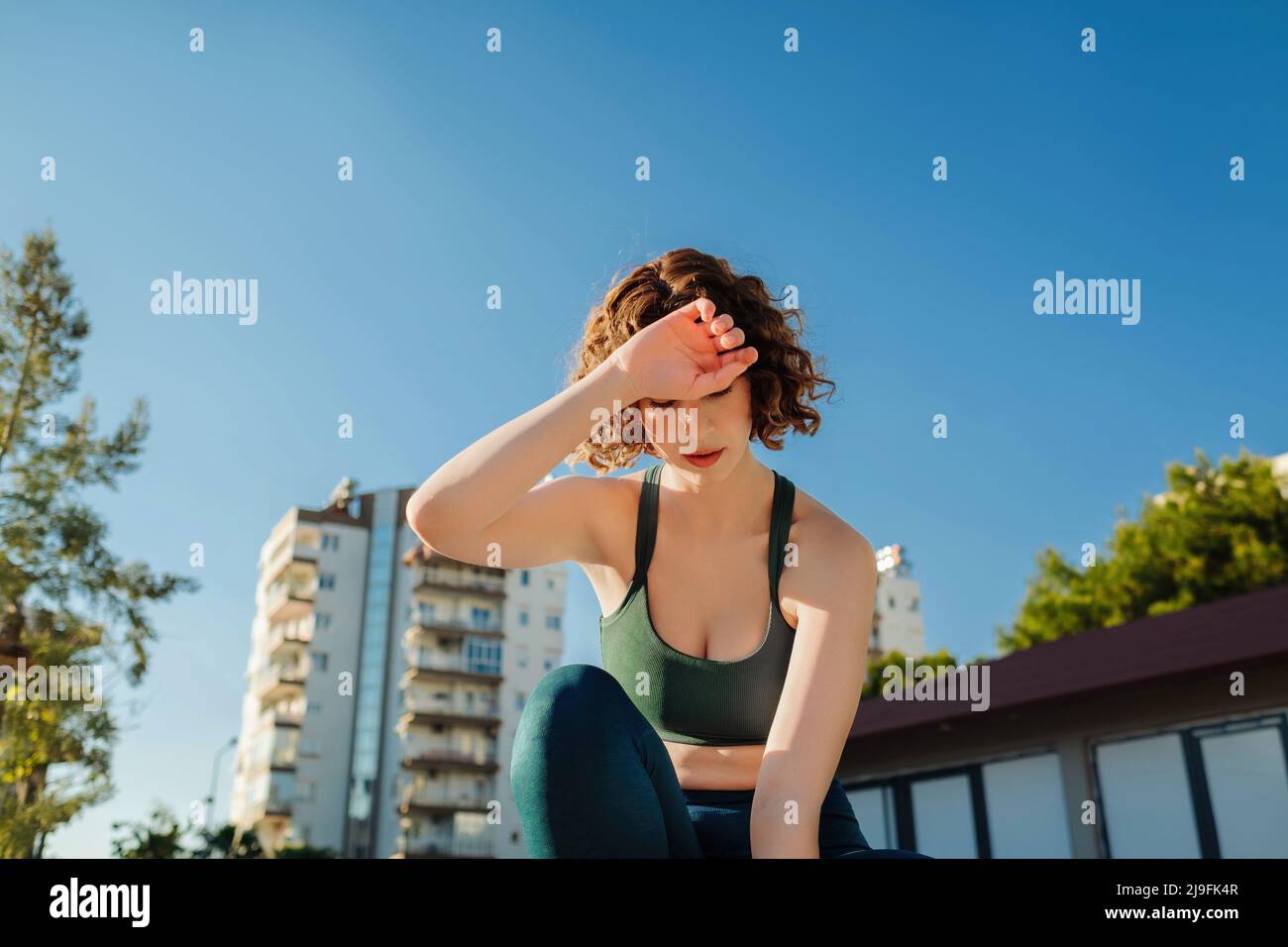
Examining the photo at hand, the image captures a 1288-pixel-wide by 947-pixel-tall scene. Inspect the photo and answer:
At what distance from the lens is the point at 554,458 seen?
1.63 metres

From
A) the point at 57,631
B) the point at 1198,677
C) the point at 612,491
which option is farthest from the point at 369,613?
the point at 612,491

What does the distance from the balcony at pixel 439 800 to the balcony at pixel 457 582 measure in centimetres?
1102

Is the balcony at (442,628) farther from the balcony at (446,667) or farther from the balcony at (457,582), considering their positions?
the balcony at (457,582)

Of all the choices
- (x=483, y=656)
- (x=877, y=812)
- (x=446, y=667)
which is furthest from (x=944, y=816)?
(x=446, y=667)

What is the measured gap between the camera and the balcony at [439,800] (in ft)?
180

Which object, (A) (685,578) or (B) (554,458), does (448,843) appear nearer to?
(A) (685,578)

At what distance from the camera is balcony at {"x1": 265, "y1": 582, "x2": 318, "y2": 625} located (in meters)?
64.1

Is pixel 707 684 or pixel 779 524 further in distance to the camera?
pixel 779 524

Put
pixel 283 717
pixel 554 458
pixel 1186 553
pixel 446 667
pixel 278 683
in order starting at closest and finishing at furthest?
1. pixel 554 458
2. pixel 1186 553
3. pixel 446 667
4. pixel 283 717
5. pixel 278 683

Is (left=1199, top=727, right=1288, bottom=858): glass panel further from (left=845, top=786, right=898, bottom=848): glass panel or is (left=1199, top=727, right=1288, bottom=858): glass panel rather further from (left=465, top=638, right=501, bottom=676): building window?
(left=465, top=638, right=501, bottom=676): building window

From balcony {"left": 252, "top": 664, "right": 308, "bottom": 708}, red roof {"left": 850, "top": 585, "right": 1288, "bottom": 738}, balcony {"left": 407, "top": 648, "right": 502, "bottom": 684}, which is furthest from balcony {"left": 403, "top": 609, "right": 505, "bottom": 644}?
red roof {"left": 850, "top": 585, "right": 1288, "bottom": 738}

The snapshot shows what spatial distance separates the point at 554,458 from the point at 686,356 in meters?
0.33

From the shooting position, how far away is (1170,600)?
2498cm
